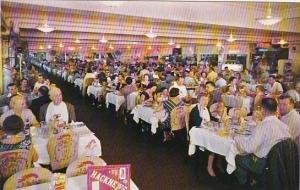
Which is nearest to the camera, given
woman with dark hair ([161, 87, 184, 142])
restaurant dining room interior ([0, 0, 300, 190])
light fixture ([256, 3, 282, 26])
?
restaurant dining room interior ([0, 0, 300, 190])

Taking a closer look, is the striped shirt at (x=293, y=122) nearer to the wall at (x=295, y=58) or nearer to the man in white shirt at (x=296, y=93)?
the man in white shirt at (x=296, y=93)

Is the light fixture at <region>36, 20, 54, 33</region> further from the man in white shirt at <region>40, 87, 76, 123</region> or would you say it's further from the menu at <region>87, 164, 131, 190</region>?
the menu at <region>87, 164, 131, 190</region>

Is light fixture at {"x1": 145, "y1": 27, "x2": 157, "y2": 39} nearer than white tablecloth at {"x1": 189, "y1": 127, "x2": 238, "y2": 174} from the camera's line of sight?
Yes

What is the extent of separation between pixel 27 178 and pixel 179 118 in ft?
5.09

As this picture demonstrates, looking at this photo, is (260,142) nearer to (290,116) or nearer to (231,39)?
(290,116)

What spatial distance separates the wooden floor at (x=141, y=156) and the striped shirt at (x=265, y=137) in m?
0.35

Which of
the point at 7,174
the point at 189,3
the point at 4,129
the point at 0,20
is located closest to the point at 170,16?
the point at 189,3

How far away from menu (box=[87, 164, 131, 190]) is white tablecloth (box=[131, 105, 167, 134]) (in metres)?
1.23

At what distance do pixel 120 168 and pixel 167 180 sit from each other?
0.76 meters

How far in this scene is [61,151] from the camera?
210 centimetres

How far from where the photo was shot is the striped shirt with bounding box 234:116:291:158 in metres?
2.14

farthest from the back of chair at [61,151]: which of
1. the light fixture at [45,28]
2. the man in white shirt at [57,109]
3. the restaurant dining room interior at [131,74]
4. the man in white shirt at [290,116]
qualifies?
the man in white shirt at [290,116]

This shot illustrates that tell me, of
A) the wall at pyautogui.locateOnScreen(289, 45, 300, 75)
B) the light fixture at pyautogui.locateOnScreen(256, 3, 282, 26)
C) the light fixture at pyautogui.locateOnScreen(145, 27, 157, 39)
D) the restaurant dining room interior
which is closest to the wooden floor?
the restaurant dining room interior

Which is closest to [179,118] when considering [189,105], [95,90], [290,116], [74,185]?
[189,105]
